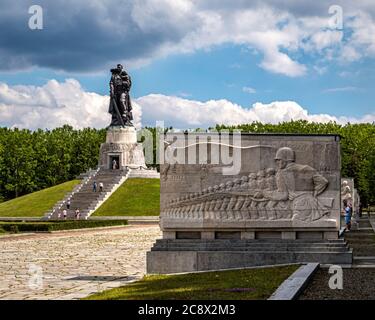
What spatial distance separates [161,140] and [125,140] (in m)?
55.4

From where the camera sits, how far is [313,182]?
702 inches

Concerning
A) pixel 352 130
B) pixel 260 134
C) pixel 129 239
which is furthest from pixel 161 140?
pixel 352 130

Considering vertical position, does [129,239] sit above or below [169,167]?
below

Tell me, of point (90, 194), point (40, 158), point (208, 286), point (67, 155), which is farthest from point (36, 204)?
point (208, 286)

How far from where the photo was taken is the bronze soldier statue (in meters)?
73.6

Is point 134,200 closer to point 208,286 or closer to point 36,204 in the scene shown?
point 36,204

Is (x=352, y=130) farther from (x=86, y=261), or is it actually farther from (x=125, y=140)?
(x=86, y=261)

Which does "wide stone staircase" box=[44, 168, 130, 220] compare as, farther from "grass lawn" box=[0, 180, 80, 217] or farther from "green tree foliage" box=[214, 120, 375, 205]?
"green tree foliage" box=[214, 120, 375, 205]

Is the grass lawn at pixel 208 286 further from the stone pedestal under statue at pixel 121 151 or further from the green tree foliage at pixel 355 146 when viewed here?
the green tree foliage at pixel 355 146

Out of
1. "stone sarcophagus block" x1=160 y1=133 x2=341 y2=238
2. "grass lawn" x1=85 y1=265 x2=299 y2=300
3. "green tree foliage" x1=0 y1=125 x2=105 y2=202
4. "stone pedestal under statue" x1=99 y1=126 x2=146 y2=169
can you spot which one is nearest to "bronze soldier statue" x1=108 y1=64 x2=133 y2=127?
"stone pedestal under statue" x1=99 y1=126 x2=146 y2=169

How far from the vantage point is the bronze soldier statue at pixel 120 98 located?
2896 inches

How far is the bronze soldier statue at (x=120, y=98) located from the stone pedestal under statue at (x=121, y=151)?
3.00 ft

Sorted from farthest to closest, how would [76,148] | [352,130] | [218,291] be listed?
[76,148], [352,130], [218,291]

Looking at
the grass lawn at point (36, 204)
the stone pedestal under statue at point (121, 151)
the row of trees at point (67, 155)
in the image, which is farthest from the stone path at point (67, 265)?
the row of trees at point (67, 155)
